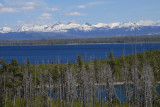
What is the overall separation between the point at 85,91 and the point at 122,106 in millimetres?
6841

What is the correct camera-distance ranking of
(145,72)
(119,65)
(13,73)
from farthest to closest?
(119,65), (13,73), (145,72)

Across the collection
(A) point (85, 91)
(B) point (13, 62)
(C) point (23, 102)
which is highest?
(B) point (13, 62)

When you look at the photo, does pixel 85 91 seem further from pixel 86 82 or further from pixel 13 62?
pixel 13 62

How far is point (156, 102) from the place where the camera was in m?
43.0

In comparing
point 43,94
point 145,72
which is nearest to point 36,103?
point 43,94

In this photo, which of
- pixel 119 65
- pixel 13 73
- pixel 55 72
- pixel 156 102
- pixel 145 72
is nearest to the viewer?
pixel 145 72

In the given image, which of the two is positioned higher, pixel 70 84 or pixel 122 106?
pixel 70 84

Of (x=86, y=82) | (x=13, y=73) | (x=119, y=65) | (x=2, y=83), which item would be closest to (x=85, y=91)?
(x=86, y=82)

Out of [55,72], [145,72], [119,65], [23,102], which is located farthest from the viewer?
[119,65]

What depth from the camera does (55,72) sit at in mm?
59719

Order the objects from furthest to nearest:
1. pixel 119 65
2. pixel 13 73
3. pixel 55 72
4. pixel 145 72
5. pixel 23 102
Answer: pixel 119 65, pixel 55 72, pixel 13 73, pixel 23 102, pixel 145 72

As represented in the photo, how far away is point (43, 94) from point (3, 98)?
806 cm

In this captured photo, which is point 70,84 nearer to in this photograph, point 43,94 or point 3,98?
point 43,94

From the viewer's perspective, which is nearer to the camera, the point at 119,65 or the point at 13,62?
the point at 13,62
